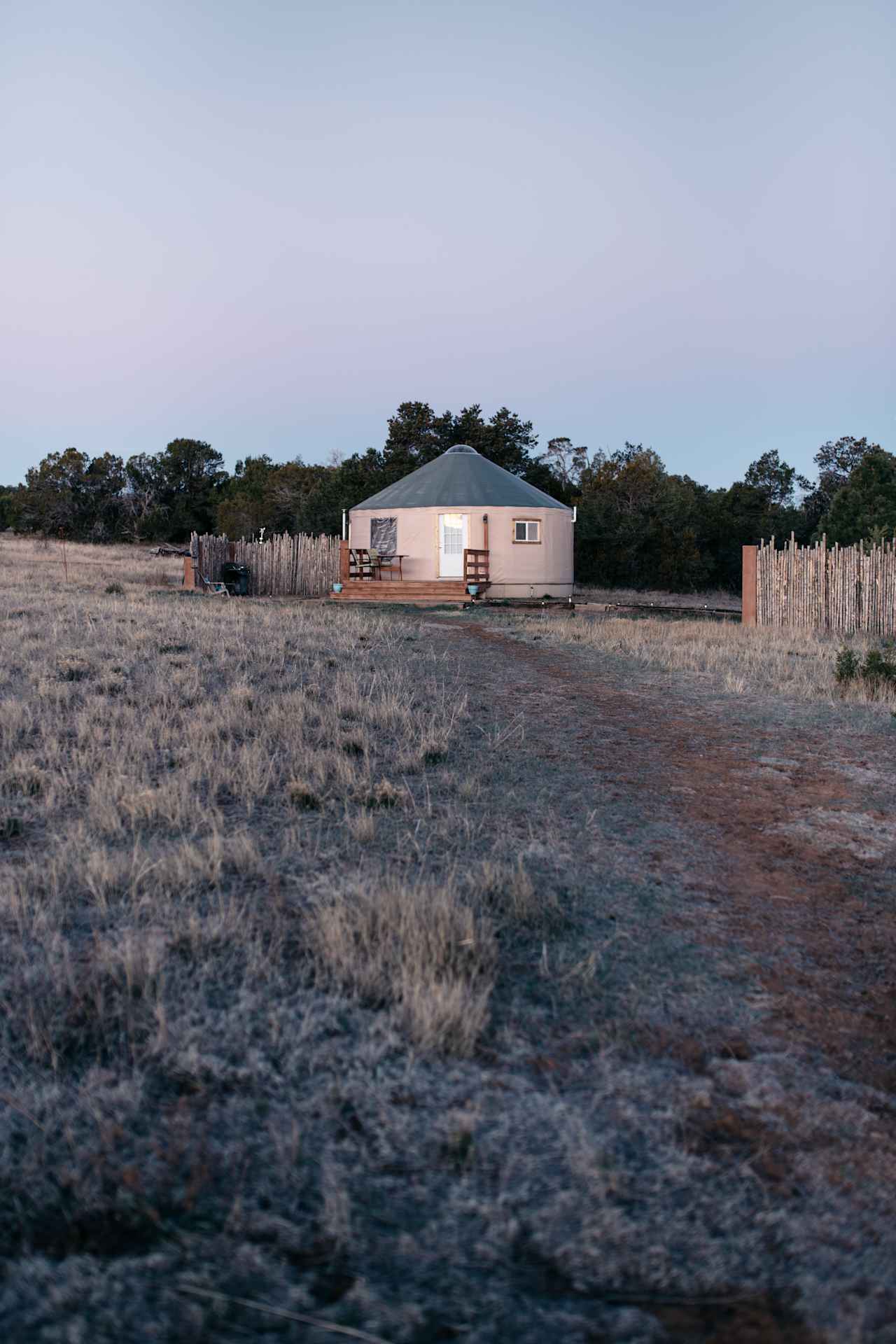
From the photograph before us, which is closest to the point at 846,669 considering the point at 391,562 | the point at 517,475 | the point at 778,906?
the point at 778,906

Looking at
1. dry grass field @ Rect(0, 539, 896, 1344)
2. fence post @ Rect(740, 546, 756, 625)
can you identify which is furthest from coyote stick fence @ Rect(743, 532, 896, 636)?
dry grass field @ Rect(0, 539, 896, 1344)

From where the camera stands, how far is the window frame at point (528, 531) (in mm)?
24609

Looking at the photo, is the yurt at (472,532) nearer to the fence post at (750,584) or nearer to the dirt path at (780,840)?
the fence post at (750,584)

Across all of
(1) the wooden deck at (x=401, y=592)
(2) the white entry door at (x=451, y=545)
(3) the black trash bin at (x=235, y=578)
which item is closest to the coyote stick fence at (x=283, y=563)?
(3) the black trash bin at (x=235, y=578)

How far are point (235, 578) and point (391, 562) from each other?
165 inches

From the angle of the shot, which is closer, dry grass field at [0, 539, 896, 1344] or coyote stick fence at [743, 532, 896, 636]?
dry grass field at [0, 539, 896, 1344]

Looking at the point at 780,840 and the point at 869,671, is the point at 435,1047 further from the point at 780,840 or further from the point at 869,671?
the point at 869,671

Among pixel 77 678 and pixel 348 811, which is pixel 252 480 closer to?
pixel 77 678

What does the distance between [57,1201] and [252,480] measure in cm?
4684

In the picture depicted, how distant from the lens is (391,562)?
25250 mm

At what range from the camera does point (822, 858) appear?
4.12 metres

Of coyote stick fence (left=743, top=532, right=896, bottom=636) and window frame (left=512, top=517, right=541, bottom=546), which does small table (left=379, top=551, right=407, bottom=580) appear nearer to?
window frame (left=512, top=517, right=541, bottom=546)

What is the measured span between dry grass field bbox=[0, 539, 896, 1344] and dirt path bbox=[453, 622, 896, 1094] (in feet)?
0.08

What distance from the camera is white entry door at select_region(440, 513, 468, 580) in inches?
971
